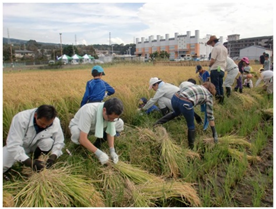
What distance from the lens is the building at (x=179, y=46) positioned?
181 ft

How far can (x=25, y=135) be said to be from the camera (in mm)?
2322

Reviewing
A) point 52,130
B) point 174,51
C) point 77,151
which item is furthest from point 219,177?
point 174,51

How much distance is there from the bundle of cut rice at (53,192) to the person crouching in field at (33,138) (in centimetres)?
18

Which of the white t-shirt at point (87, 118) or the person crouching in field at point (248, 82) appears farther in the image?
the person crouching in field at point (248, 82)

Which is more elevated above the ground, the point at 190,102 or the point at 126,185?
the point at 190,102

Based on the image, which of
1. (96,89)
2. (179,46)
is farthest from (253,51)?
(96,89)

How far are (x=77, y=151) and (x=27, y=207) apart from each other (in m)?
1.05

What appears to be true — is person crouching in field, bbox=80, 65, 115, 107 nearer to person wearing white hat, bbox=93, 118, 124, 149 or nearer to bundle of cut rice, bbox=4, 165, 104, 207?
person wearing white hat, bbox=93, 118, 124, 149

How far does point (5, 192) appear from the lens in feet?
6.42

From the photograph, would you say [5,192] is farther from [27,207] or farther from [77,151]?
[77,151]

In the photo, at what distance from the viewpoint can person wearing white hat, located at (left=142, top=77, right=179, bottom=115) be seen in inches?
158

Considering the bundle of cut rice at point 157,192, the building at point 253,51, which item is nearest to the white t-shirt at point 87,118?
the bundle of cut rice at point 157,192

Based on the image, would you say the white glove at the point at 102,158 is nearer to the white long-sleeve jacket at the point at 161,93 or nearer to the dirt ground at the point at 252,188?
the dirt ground at the point at 252,188

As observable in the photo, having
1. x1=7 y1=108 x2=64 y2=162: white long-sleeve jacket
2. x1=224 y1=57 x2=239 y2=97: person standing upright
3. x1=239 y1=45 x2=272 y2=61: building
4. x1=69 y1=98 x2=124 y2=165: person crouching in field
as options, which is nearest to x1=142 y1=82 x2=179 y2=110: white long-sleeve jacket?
x1=69 y1=98 x2=124 y2=165: person crouching in field
